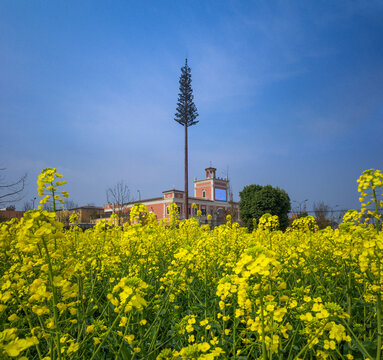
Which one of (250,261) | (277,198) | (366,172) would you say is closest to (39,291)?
(250,261)

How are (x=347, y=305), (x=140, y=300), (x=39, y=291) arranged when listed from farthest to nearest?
(x=347, y=305)
(x=39, y=291)
(x=140, y=300)

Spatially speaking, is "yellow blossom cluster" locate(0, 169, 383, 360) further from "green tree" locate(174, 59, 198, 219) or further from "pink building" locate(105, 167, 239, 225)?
"pink building" locate(105, 167, 239, 225)

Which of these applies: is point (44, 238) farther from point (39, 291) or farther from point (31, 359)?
point (31, 359)

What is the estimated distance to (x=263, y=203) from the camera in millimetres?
21875

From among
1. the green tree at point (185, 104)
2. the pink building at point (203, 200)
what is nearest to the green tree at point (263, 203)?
the green tree at point (185, 104)

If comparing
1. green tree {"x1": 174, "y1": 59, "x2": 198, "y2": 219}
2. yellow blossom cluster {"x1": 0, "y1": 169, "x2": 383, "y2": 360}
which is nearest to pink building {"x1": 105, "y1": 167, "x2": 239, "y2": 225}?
green tree {"x1": 174, "y1": 59, "x2": 198, "y2": 219}

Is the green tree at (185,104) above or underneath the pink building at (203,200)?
above

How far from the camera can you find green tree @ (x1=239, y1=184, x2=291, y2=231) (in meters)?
21.9

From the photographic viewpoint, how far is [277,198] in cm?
2245

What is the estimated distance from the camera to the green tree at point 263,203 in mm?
21906

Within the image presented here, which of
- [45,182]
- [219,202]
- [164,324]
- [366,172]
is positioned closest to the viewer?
[45,182]

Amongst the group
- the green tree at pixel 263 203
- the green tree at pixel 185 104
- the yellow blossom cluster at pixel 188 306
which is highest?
the green tree at pixel 185 104

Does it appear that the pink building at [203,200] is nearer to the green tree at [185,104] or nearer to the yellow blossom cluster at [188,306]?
the green tree at [185,104]

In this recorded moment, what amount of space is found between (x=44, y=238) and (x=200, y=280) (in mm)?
2609
